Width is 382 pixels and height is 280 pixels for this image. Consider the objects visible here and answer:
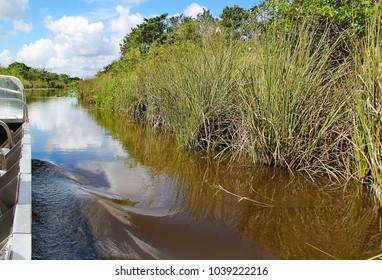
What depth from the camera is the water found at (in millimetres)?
2469

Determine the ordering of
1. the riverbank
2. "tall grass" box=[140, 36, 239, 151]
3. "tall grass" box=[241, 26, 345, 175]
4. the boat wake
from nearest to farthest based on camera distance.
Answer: the boat wake → the riverbank → "tall grass" box=[241, 26, 345, 175] → "tall grass" box=[140, 36, 239, 151]

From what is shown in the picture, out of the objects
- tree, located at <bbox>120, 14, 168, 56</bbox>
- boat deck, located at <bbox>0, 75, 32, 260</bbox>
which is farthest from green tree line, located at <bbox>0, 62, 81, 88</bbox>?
boat deck, located at <bbox>0, 75, 32, 260</bbox>

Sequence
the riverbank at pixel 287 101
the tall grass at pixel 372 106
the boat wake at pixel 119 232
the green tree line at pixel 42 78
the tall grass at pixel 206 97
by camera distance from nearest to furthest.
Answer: the boat wake at pixel 119 232 < the tall grass at pixel 372 106 < the riverbank at pixel 287 101 < the tall grass at pixel 206 97 < the green tree line at pixel 42 78

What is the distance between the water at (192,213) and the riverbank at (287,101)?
33cm

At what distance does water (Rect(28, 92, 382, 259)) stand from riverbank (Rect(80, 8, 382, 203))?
12.9 inches

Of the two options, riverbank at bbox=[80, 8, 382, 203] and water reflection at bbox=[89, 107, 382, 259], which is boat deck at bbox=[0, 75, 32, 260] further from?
riverbank at bbox=[80, 8, 382, 203]

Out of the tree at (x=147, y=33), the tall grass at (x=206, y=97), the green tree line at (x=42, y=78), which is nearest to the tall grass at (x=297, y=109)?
the tall grass at (x=206, y=97)

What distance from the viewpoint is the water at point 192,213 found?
2469 millimetres

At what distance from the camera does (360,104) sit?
3205mm

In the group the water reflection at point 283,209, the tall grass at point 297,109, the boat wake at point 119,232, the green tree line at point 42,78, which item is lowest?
the boat wake at point 119,232

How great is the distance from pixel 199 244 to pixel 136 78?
26.7 ft

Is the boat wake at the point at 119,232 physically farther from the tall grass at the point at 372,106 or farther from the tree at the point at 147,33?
the tree at the point at 147,33
